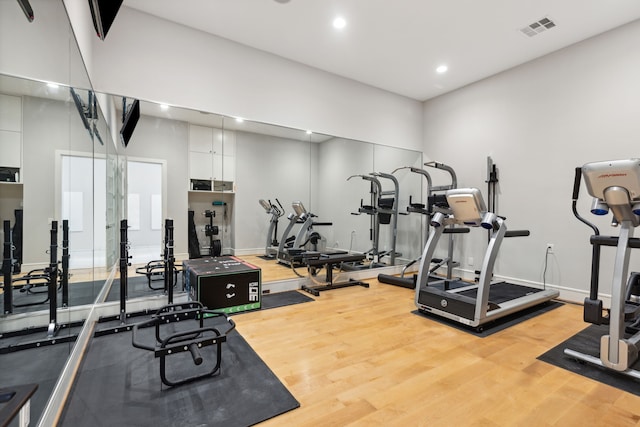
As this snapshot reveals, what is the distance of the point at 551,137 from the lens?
438cm

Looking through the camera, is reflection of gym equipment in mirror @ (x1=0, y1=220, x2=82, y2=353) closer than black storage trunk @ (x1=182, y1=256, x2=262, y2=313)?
Yes

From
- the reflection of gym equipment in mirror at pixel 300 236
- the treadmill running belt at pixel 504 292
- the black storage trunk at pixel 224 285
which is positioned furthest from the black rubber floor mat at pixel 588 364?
the reflection of gym equipment in mirror at pixel 300 236

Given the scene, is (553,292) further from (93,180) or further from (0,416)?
(93,180)

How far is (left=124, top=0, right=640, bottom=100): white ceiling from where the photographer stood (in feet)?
11.4

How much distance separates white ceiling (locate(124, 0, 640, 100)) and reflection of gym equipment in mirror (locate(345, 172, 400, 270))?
6.32 feet

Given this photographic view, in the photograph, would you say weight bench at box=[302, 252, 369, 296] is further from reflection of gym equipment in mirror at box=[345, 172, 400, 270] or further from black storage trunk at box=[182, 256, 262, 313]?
black storage trunk at box=[182, 256, 262, 313]

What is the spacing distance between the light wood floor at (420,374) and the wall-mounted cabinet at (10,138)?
1.76 metres

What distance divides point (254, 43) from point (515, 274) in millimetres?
5392

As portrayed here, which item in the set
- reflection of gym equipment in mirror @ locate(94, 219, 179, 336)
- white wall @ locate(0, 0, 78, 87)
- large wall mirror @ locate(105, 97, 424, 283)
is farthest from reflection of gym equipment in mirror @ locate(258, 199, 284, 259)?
white wall @ locate(0, 0, 78, 87)

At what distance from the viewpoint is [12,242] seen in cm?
129

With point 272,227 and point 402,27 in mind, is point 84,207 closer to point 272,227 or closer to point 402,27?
point 272,227

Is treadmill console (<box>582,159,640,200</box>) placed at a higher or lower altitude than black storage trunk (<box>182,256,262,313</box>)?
higher

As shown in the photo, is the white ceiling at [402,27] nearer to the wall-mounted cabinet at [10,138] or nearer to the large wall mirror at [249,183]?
the large wall mirror at [249,183]

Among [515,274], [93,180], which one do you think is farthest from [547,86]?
[93,180]
